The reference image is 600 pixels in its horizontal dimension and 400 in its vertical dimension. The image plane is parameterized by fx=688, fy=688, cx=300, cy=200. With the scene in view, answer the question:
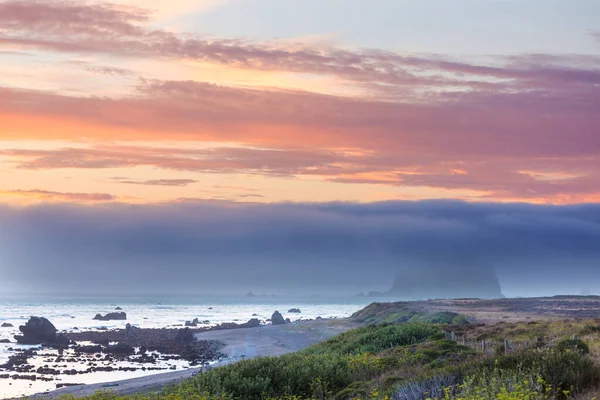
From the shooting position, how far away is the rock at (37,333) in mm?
78375

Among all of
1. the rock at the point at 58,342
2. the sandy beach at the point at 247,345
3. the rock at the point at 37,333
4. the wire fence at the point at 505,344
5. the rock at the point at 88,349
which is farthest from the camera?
the rock at the point at 37,333

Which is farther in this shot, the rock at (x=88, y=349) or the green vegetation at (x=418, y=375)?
the rock at (x=88, y=349)

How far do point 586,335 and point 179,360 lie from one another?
118 ft

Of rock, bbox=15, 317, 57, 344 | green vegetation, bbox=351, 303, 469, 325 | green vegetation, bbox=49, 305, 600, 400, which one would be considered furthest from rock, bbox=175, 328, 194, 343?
green vegetation, bbox=49, 305, 600, 400

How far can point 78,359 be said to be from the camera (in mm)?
61656

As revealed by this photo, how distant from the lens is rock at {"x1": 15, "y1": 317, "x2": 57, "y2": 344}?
78375 mm

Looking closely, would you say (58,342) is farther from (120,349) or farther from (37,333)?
(120,349)

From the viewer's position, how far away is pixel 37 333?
259ft

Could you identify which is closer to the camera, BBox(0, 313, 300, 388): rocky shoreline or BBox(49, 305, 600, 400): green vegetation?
BBox(49, 305, 600, 400): green vegetation

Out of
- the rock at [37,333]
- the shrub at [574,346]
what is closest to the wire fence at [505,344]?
the shrub at [574,346]

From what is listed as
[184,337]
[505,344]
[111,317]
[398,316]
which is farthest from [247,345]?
[111,317]

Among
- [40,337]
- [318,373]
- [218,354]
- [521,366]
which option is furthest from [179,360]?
[521,366]

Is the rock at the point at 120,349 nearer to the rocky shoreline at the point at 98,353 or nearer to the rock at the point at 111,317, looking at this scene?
the rocky shoreline at the point at 98,353

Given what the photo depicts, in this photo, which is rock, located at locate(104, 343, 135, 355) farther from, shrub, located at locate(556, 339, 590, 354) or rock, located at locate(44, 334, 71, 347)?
shrub, located at locate(556, 339, 590, 354)
